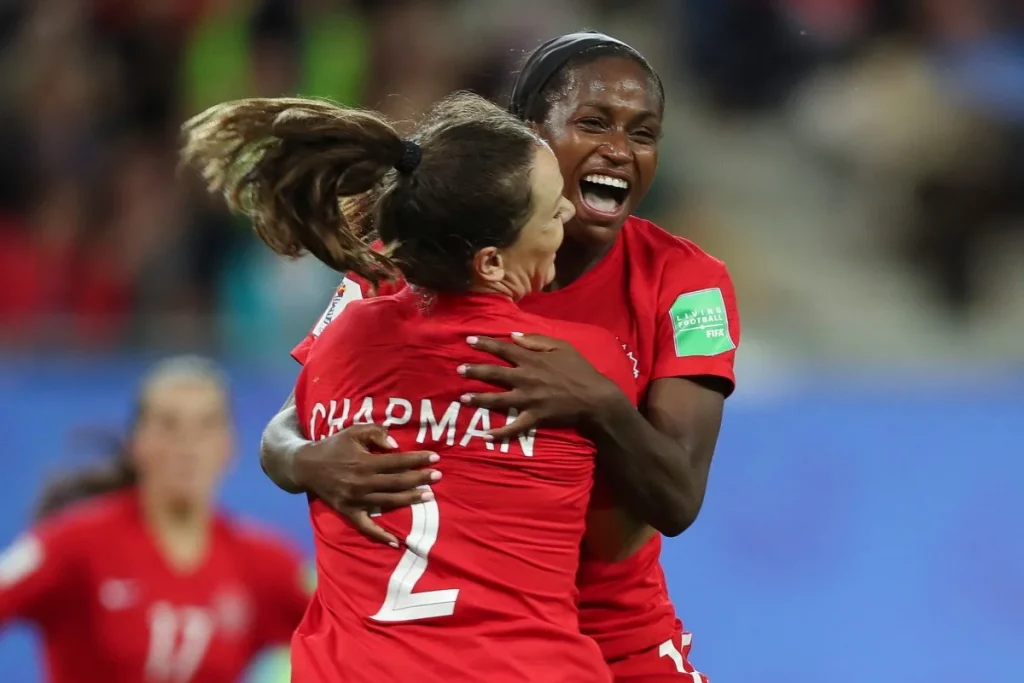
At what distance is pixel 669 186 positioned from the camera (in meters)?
6.44

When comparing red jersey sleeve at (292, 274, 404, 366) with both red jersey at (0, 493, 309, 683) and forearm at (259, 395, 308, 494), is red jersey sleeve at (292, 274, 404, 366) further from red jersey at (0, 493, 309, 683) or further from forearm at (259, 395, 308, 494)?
red jersey at (0, 493, 309, 683)

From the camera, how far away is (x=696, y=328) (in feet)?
8.59

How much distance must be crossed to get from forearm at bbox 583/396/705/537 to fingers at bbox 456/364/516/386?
5.8 inches

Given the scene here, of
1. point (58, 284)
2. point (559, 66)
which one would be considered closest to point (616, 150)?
point (559, 66)

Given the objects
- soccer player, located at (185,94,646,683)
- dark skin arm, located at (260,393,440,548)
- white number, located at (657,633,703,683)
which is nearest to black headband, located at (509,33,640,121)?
soccer player, located at (185,94,646,683)

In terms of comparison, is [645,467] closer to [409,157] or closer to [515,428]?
[515,428]

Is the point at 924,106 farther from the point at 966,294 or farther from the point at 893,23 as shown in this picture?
the point at 966,294

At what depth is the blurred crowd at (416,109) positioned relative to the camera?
591cm

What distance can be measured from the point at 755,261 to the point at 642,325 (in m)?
4.24

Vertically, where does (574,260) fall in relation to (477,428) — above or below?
above

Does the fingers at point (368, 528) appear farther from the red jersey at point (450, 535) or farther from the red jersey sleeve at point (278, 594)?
the red jersey sleeve at point (278, 594)

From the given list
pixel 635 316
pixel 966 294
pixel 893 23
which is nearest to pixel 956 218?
pixel 966 294

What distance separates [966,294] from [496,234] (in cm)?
439

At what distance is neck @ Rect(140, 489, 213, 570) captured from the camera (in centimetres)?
433
